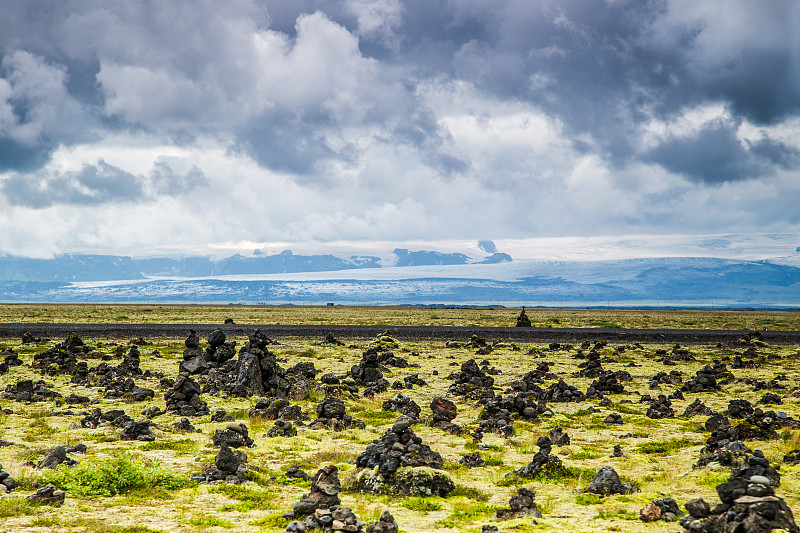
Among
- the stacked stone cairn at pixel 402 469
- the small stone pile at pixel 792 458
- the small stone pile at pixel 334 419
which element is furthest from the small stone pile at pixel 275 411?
the small stone pile at pixel 792 458

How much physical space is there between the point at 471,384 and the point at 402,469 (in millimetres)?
21596

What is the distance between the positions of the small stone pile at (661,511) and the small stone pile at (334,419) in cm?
1476

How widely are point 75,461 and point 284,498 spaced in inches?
319

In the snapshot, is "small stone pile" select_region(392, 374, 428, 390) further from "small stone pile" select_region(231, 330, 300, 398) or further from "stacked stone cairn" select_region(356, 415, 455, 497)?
"stacked stone cairn" select_region(356, 415, 455, 497)

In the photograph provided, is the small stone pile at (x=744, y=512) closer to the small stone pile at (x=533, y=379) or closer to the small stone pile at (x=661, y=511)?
the small stone pile at (x=661, y=511)

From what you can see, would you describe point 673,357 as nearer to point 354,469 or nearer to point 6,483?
point 354,469

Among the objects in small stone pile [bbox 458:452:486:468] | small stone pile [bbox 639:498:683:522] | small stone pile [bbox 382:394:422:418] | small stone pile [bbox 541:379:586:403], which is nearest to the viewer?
small stone pile [bbox 639:498:683:522]

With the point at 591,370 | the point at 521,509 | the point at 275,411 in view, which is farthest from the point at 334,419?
the point at 591,370

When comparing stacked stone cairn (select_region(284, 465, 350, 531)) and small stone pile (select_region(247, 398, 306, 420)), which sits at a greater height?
stacked stone cairn (select_region(284, 465, 350, 531))

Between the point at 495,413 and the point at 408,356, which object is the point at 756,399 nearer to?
the point at 495,413

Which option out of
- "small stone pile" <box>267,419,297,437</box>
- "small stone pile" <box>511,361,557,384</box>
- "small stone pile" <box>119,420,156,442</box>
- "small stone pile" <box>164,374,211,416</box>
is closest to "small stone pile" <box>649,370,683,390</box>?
"small stone pile" <box>511,361,557,384</box>

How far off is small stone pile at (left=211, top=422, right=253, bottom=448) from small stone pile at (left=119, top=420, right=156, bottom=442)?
262cm

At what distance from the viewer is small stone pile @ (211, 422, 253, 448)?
860 inches

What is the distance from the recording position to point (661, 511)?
14.4m
